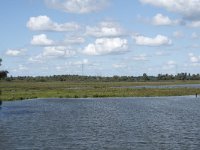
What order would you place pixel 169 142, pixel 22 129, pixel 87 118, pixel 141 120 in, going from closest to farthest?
1. pixel 169 142
2. pixel 22 129
3. pixel 141 120
4. pixel 87 118

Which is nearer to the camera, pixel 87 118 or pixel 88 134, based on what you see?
pixel 88 134

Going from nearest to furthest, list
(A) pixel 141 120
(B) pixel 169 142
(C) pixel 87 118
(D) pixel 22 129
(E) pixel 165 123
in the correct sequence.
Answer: (B) pixel 169 142, (D) pixel 22 129, (E) pixel 165 123, (A) pixel 141 120, (C) pixel 87 118

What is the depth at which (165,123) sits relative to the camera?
166ft

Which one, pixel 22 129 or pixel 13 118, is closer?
pixel 22 129

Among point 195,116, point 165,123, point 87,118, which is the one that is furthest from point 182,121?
point 87,118

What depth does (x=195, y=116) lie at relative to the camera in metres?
58.0

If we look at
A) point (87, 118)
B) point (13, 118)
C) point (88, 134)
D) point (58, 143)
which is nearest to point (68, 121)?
point (87, 118)

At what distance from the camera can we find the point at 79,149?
3372 cm

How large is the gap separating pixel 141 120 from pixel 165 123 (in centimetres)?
438

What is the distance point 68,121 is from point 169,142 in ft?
63.6

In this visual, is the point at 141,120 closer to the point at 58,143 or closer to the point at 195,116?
the point at 195,116

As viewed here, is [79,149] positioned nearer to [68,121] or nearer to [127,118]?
[68,121]

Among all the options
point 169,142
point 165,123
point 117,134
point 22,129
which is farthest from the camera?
point 165,123

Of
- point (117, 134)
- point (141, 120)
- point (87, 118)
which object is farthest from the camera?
point (87, 118)
